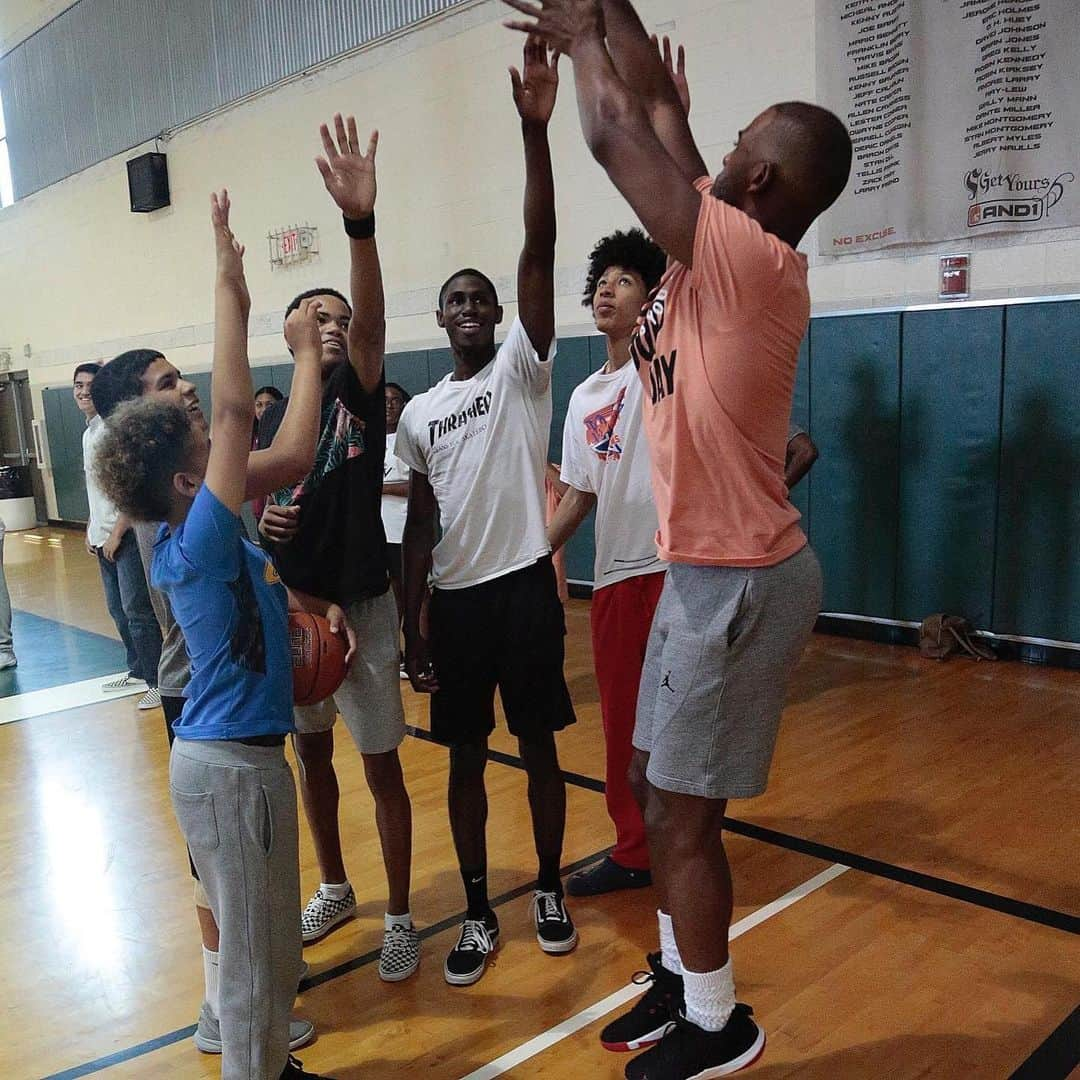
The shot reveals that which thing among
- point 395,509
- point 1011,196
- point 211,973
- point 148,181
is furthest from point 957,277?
point 148,181

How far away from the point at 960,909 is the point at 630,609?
3.85ft

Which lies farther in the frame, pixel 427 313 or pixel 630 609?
pixel 427 313

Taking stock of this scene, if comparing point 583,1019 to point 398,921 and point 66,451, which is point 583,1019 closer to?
point 398,921

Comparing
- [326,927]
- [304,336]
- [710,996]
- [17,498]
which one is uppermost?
[304,336]

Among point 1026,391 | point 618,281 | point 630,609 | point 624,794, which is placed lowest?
point 624,794

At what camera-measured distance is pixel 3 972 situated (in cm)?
279

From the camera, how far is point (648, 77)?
197cm

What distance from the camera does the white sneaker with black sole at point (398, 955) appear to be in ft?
8.41

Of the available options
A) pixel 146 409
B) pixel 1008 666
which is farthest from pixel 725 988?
pixel 1008 666

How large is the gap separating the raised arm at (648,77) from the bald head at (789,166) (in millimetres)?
232

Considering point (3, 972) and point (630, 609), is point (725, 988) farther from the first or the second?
point (3, 972)

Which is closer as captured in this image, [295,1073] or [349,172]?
[295,1073]

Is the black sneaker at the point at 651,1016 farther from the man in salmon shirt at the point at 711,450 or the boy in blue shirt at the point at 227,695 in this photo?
the boy in blue shirt at the point at 227,695

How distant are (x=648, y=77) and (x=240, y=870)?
162cm
